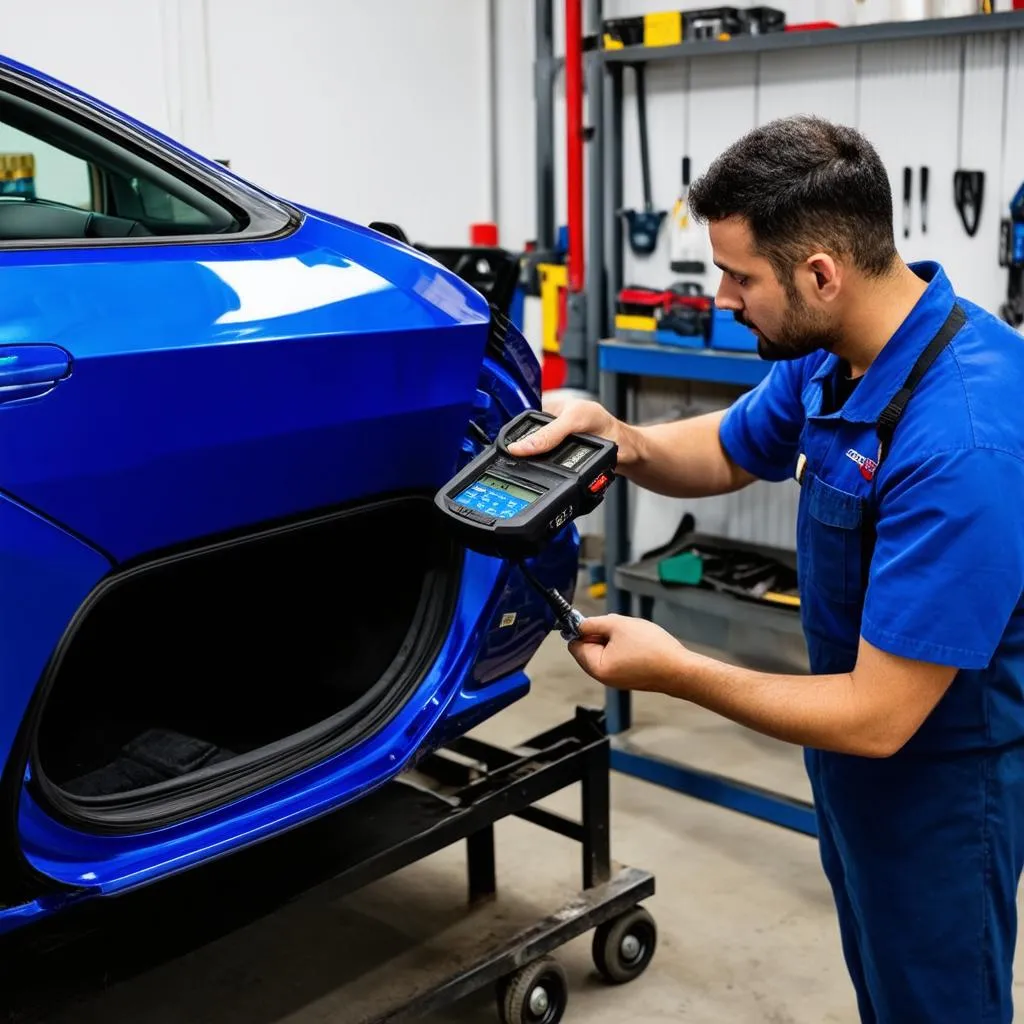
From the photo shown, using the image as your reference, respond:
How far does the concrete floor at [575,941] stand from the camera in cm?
248

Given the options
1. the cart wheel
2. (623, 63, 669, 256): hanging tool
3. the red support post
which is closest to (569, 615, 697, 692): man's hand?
the cart wheel

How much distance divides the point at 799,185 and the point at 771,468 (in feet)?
2.16

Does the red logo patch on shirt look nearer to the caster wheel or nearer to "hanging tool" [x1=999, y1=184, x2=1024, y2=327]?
the caster wheel

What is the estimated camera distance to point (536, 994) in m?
2.39

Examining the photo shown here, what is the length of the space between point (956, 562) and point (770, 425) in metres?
0.63

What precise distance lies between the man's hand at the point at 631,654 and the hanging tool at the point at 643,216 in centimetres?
269

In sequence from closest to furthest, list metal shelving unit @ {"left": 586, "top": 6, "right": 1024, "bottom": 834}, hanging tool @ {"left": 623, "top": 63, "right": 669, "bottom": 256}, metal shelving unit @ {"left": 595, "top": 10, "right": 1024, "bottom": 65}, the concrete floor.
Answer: the concrete floor < metal shelving unit @ {"left": 595, "top": 10, "right": 1024, "bottom": 65} < metal shelving unit @ {"left": 586, "top": 6, "right": 1024, "bottom": 834} < hanging tool @ {"left": 623, "top": 63, "right": 669, "bottom": 256}

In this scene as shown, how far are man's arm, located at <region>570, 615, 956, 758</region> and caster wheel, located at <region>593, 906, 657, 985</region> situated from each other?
103 cm

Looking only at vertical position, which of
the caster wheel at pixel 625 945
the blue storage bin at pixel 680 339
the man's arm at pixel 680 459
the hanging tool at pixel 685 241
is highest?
the hanging tool at pixel 685 241

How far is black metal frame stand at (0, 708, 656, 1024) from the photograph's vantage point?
6.28 ft

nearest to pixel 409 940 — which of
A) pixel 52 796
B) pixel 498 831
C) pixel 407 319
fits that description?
pixel 498 831

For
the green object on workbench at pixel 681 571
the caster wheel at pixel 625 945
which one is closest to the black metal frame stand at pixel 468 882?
the caster wheel at pixel 625 945

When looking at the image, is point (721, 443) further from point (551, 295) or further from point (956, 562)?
point (551, 295)

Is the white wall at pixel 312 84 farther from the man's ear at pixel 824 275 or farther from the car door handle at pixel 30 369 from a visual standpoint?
the man's ear at pixel 824 275
